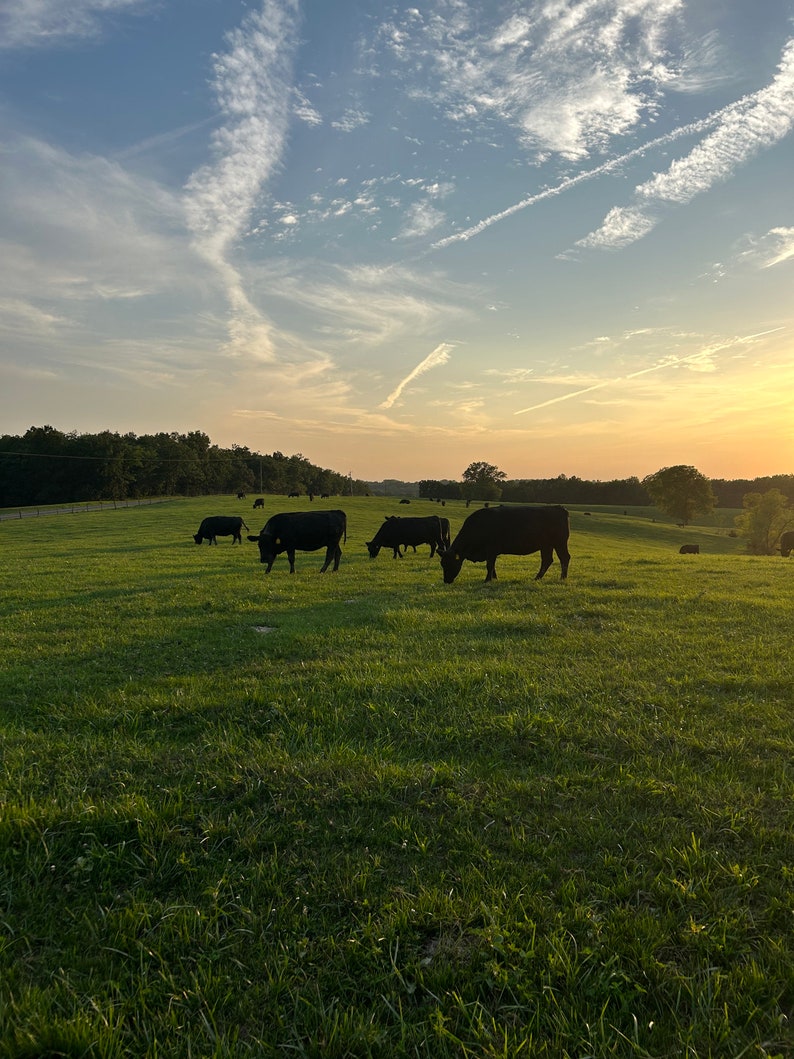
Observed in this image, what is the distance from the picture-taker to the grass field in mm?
2416

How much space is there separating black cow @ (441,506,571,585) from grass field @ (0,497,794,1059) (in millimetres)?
7838

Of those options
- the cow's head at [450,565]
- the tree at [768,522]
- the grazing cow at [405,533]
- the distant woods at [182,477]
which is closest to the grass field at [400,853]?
the cow's head at [450,565]

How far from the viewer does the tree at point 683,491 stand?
85.0 m

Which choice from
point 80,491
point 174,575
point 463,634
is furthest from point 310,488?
point 463,634

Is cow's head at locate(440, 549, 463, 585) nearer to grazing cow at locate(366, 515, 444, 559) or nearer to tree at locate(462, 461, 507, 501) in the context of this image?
grazing cow at locate(366, 515, 444, 559)

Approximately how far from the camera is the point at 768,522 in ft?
211

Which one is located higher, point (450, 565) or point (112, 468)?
point (112, 468)

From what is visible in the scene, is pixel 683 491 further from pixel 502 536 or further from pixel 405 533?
pixel 502 536

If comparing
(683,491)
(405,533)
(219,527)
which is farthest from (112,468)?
(683,491)

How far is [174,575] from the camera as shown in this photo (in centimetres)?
1830

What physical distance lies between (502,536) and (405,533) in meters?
→ 9.30

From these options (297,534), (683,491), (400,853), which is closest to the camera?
(400,853)

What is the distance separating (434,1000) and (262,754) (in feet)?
8.62

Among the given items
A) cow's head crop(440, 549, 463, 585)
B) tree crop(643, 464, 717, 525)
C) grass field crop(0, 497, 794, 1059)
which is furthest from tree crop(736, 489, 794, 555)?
grass field crop(0, 497, 794, 1059)
